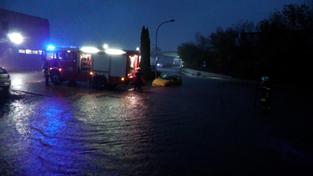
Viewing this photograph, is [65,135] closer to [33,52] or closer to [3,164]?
[3,164]

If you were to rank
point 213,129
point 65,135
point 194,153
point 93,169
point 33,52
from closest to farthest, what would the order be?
1. point 93,169
2. point 194,153
3. point 65,135
4. point 213,129
5. point 33,52

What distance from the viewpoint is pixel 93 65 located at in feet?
94.7

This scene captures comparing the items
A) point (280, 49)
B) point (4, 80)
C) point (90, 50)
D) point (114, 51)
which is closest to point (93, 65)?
point (90, 50)

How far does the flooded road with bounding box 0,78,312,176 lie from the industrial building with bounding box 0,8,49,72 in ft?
157

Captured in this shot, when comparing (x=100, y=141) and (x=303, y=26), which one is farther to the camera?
(x=303, y=26)

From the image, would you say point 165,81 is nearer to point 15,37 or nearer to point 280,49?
point 280,49

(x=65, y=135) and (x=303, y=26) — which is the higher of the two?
(x=303, y=26)

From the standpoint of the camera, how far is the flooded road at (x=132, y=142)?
7.72 meters

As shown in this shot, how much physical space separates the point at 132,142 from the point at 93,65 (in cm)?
1936

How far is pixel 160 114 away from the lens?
15703 mm

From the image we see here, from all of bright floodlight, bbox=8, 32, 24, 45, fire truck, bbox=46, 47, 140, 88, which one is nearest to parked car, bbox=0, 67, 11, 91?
fire truck, bbox=46, 47, 140, 88

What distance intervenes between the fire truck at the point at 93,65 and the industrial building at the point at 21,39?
31.4m

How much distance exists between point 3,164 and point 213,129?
6.47 meters

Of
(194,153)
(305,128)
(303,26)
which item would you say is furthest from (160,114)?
(303,26)
